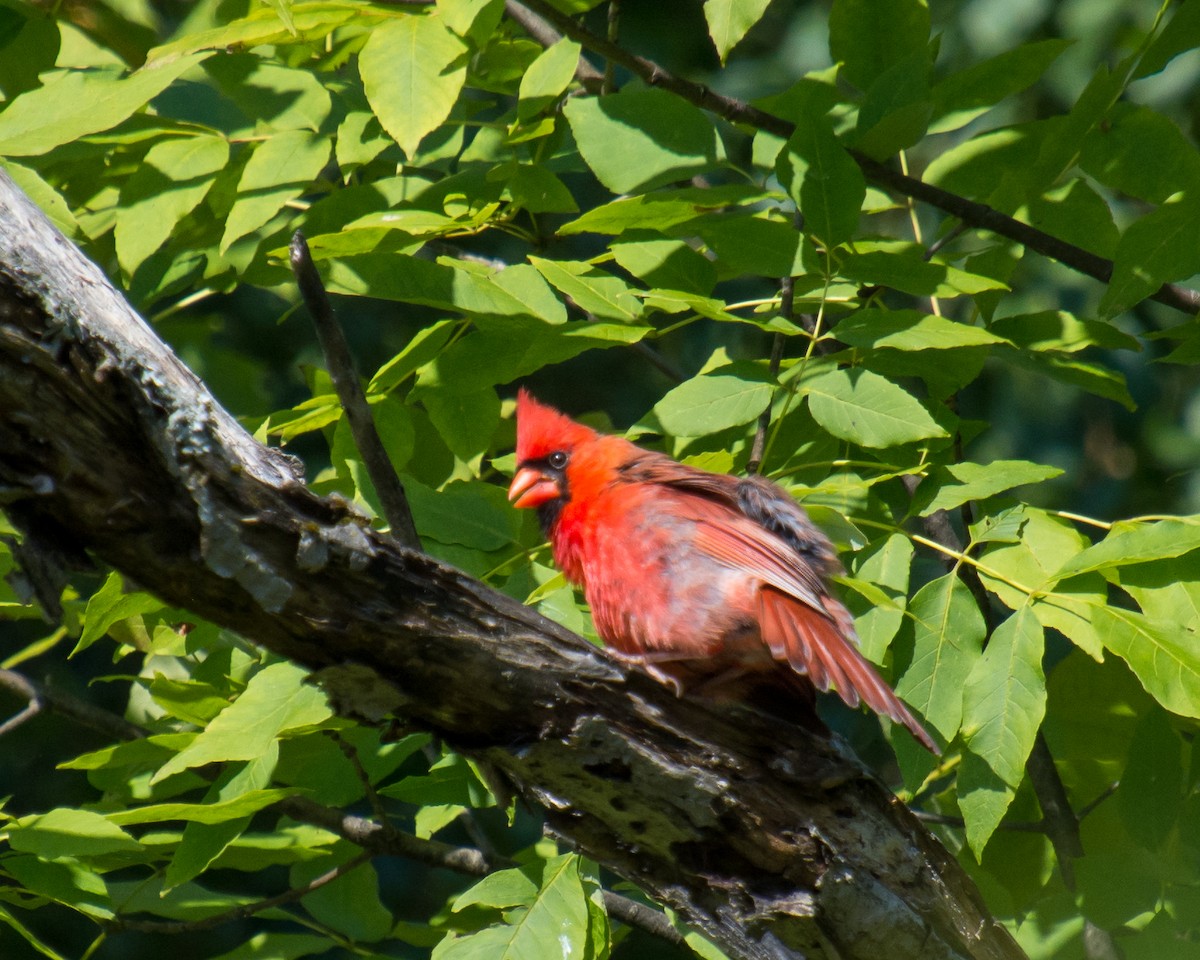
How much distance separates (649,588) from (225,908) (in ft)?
4.02

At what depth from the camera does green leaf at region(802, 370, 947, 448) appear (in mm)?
2451

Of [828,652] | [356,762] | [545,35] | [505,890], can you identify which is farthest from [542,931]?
[545,35]

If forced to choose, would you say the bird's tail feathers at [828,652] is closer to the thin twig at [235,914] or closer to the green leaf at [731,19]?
the green leaf at [731,19]

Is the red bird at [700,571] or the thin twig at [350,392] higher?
the thin twig at [350,392]

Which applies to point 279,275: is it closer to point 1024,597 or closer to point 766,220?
point 766,220

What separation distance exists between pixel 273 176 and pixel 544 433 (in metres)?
0.93

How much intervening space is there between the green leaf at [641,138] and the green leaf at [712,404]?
49 cm

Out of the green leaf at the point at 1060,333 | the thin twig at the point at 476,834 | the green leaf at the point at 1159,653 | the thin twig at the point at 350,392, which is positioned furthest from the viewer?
the thin twig at the point at 476,834

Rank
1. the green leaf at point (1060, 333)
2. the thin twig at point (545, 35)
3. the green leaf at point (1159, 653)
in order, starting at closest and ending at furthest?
1. the green leaf at point (1159, 653)
2. the green leaf at point (1060, 333)
3. the thin twig at point (545, 35)

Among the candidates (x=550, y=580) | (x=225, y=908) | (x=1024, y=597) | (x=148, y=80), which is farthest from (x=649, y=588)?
(x=148, y=80)

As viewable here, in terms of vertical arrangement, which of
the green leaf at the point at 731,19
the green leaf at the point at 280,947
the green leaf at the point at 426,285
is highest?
the green leaf at the point at 731,19

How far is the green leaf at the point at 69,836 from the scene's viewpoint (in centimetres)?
256

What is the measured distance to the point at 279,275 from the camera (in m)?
3.01

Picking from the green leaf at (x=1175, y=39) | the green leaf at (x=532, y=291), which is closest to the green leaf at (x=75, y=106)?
the green leaf at (x=532, y=291)
